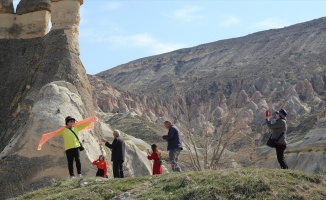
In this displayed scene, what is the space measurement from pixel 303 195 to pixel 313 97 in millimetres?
69612

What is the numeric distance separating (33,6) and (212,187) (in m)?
14.6

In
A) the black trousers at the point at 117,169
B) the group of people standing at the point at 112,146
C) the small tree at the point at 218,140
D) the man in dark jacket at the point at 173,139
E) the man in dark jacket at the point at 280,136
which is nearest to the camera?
the man in dark jacket at the point at 280,136

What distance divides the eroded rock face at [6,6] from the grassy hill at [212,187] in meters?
13.1

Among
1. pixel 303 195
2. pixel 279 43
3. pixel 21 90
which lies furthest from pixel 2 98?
pixel 279 43

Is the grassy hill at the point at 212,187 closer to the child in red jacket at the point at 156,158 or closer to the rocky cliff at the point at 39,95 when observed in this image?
the child in red jacket at the point at 156,158

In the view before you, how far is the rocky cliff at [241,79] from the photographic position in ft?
231

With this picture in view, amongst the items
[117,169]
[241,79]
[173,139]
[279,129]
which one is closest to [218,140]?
[173,139]

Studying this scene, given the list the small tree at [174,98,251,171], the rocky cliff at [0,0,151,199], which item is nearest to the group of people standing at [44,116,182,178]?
→ the rocky cliff at [0,0,151,199]

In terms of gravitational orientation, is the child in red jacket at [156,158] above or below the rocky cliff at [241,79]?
below

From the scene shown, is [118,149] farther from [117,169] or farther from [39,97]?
[39,97]

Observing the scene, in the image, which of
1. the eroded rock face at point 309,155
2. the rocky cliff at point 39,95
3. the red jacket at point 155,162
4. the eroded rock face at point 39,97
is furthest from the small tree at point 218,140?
the red jacket at point 155,162

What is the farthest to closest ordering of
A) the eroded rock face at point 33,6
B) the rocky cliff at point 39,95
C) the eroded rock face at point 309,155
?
the eroded rock face at point 309,155 → the eroded rock face at point 33,6 → the rocky cliff at point 39,95

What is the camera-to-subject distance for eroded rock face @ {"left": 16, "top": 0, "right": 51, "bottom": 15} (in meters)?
20.7

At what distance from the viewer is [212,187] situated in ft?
26.5
